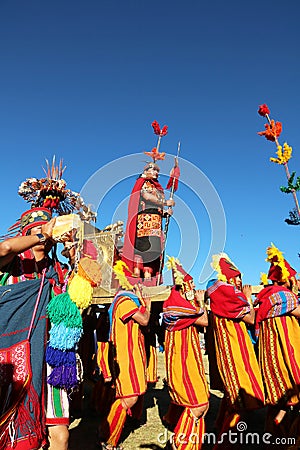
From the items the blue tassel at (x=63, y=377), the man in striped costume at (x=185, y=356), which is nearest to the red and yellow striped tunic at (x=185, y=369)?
the man in striped costume at (x=185, y=356)

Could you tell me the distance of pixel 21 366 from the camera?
2.20 m

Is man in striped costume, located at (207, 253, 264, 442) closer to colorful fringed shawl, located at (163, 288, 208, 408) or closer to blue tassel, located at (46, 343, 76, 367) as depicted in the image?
colorful fringed shawl, located at (163, 288, 208, 408)

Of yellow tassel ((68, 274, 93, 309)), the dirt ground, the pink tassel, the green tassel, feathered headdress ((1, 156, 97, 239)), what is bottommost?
the dirt ground

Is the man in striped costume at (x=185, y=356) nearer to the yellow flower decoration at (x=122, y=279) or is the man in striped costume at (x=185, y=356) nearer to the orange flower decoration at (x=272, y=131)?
the yellow flower decoration at (x=122, y=279)

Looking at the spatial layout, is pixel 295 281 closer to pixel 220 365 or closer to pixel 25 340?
pixel 220 365

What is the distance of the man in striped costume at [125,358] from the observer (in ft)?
11.5

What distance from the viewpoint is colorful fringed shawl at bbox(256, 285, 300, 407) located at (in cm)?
318

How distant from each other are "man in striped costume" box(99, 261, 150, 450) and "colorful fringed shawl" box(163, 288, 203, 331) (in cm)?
24

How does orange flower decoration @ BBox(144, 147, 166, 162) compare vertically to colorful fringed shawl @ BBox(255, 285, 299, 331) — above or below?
above

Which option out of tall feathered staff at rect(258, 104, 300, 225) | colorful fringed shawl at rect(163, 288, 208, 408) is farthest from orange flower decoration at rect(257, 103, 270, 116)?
colorful fringed shawl at rect(163, 288, 208, 408)

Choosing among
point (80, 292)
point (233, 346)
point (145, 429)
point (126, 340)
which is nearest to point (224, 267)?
point (233, 346)

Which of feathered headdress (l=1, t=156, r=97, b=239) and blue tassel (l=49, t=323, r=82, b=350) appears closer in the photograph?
blue tassel (l=49, t=323, r=82, b=350)

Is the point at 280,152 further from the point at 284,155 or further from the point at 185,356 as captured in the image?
the point at 185,356

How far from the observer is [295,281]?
11.9 feet
